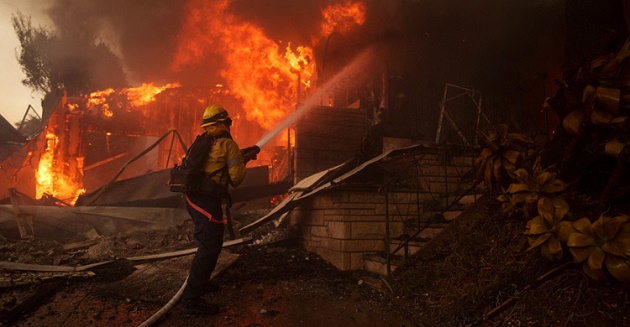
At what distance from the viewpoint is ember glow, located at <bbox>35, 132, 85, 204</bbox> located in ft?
54.2

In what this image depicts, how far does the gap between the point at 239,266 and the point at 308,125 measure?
151 inches

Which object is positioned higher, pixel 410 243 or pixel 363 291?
pixel 410 243

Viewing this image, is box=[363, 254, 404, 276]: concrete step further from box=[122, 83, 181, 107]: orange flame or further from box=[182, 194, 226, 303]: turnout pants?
box=[122, 83, 181, 107]: orange flame

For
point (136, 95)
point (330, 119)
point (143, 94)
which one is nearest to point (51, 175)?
point (136, 95)

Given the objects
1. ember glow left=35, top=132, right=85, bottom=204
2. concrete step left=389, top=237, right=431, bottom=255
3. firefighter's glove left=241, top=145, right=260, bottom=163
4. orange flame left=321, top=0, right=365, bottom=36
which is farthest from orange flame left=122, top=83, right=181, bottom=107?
concrete step left=389, top=237, right=431, bottom=255

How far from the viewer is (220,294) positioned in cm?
443

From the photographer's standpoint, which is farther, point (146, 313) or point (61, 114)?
point (61, 114)

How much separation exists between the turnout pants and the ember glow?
16.1 metres

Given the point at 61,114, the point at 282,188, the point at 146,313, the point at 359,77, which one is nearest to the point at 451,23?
the point at 359,77

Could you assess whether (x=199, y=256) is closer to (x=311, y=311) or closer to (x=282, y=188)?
(x=311, y=311)

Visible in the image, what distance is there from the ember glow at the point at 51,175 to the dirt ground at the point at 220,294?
12.7m

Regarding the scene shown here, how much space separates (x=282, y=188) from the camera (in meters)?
10.4

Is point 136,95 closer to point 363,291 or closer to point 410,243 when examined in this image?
point 410,243

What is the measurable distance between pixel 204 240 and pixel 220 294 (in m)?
0.93
